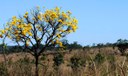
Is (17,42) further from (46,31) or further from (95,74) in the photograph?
(95,74)

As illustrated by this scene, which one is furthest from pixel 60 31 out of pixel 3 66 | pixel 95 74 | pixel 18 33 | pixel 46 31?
pixel 95 74

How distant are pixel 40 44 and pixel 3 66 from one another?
10.2m

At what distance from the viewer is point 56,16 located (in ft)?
96.3

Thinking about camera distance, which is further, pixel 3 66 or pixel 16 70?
pixel 3 66

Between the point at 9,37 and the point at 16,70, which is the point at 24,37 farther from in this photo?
the point at 16,70

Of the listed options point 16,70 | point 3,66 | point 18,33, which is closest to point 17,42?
point 18,33

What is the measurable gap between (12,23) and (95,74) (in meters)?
25.5

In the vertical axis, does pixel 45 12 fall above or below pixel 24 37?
above

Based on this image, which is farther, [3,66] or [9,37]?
[9,37]

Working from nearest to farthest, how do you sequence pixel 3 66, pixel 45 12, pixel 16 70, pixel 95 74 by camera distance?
1. pixel 95 74
2. pixel 16 70
3. pixel 3 66
4. pixel 45 12

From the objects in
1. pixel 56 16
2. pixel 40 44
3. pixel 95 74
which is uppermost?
pixel 56 16

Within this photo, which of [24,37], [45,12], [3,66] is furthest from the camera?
[45,12]

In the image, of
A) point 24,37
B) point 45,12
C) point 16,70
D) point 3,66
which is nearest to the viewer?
point 16,70

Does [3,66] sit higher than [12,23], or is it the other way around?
[12,23]
